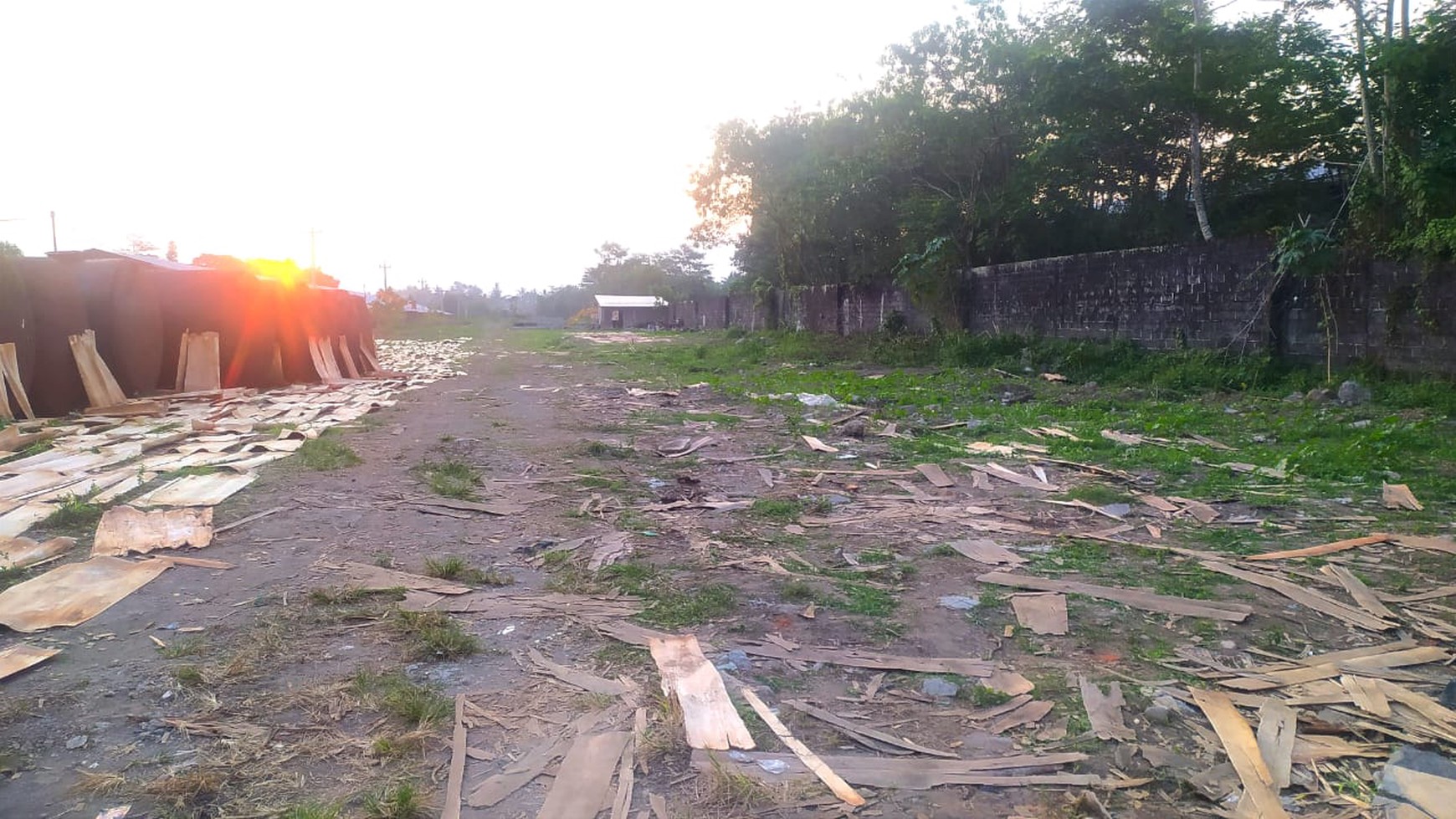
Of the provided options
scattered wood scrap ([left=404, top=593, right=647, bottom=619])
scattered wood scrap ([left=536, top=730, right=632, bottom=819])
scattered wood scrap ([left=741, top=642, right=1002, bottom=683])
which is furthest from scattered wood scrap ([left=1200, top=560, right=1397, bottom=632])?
scattered wood scrap ([left=536, top=730, right=632, bottom=819])

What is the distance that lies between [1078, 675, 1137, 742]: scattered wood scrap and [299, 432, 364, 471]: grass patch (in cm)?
613

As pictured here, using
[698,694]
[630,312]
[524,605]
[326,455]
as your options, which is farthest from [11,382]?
[630,312]

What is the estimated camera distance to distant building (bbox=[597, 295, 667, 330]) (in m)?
57.9

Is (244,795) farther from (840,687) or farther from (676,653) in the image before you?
(840,687)

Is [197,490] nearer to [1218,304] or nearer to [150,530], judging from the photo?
[150,530]

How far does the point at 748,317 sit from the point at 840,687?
33.1m

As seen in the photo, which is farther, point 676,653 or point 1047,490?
point 1047,490

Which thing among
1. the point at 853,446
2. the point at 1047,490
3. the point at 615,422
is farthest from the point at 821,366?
the point at 1047,490

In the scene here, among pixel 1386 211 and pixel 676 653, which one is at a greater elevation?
pixel 1386 211

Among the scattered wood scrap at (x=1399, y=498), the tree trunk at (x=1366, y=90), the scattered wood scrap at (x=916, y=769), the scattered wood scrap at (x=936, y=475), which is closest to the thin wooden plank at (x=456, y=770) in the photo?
Answer: the scattered wood scrap at (x=916, y=769)

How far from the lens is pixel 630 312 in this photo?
6238cm

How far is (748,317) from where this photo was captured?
3591cm

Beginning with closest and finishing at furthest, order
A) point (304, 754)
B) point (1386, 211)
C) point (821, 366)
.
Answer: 1. point (304, 754)
2. point (1386, 211)
3. point (821, 366)

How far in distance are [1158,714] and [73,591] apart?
4.78m
